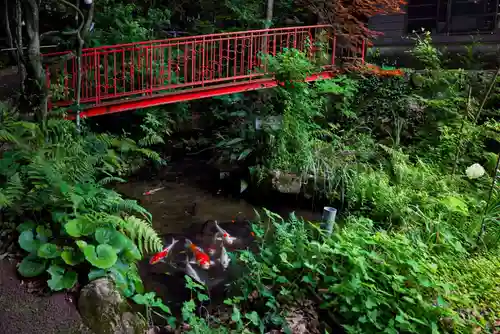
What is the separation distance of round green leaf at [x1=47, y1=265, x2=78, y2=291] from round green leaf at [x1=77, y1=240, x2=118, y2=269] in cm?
21

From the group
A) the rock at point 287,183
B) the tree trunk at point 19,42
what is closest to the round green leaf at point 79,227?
the tree trunk at point 19,42

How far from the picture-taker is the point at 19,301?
3180mm

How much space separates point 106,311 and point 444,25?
12.3 metres

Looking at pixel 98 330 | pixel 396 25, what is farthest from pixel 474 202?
pixel 396 25

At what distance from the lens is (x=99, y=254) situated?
11.2ft

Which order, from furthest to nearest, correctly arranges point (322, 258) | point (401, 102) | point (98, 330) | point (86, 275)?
1. point (401, 102)
2. point (322, 258)
3. point (86, 275)
4. point (98, 330)

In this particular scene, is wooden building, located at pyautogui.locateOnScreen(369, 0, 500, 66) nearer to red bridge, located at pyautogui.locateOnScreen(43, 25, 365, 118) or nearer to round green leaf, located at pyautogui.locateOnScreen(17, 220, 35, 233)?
red bridge, located at pyautogui.locateOnScreen(43, 25, 365, 118)

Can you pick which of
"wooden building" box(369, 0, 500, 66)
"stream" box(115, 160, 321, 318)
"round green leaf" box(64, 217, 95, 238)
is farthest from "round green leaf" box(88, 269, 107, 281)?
"wooden building" box(369, 0, 500, 66)

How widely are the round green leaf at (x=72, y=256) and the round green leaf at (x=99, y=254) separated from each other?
0.11 meters

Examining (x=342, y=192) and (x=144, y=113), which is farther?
(x=144, y=113)

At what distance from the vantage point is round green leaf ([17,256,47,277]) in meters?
3.33

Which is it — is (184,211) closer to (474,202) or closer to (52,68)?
(52,68)

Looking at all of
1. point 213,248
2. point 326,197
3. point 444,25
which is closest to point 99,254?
point 213,248

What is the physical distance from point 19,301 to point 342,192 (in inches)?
180
